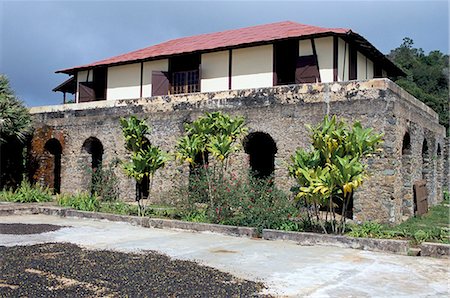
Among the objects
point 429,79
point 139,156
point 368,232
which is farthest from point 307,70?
point 429,79

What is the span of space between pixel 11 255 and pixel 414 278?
6171mm

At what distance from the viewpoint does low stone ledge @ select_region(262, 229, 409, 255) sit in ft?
26.4

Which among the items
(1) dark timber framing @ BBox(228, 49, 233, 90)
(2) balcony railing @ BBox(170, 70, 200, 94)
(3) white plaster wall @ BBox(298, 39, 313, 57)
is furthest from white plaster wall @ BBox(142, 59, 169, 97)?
(3) white plaster wall @ BBox(298, 39, 313, 57)

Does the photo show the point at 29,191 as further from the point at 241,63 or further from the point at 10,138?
the point at 241,63

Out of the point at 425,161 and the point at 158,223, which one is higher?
the point at 425,161

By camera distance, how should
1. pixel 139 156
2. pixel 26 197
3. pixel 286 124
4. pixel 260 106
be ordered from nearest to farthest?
pixel 139 156
pixel 286 124
pixel 260 106
pixel 26 197

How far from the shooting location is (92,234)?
9570mm

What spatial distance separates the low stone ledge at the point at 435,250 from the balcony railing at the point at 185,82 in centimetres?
1206

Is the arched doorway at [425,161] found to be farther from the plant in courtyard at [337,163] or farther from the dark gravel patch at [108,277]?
the dark gravel patch at [108,277]

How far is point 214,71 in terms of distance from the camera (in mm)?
17594

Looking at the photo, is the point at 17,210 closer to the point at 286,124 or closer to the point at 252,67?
the point at 286,124

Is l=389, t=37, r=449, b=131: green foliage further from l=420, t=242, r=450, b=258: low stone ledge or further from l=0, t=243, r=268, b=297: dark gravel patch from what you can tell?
l=0, t=243, r=268, b=297: dark gravel patch

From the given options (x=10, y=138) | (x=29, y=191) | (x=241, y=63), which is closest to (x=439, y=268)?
(x=241, y=63)

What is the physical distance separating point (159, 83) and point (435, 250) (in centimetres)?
1344
